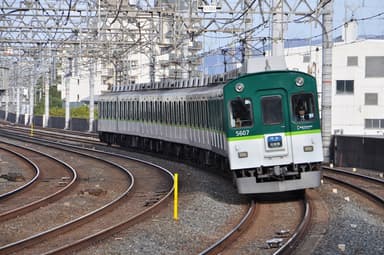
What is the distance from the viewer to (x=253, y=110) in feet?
51.3

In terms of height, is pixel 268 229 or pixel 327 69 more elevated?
pixel 327 69

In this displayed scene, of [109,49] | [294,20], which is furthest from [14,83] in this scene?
[294,20]

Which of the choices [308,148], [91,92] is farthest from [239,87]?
[91,92]

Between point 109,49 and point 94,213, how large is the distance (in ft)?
101

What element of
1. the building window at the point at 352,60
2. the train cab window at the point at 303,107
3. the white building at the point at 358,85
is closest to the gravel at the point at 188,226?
the train cab window at the point at 303,107

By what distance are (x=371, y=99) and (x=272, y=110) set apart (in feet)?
138

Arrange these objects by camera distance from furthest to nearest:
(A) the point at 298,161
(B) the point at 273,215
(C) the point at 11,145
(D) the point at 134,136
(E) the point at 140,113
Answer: (C) the point at 11,145 < (D) the point at 134,136 < (E) the point at 140,113 < (A) the point at 298,161 < (B) the point at 273,215

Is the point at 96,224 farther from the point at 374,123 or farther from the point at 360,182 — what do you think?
the point at 374,123

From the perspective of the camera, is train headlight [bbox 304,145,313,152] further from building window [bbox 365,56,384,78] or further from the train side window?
building window [bbox 365,56,384,78]

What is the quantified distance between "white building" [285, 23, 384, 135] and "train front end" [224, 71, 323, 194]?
134 feet

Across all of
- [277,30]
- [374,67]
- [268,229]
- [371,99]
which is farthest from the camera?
[374,67]

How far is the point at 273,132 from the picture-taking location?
15.5 meters

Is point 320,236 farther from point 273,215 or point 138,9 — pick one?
point 138,9

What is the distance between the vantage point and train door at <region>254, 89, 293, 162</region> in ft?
50.4
